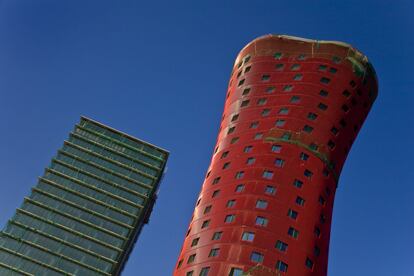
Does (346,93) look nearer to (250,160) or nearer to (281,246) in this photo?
(250,160)

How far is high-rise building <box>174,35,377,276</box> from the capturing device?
2367 inches

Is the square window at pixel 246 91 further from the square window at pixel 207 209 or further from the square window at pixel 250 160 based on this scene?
the square window at pixel 207 209

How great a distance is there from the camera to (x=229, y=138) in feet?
241

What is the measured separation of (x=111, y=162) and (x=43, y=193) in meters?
15.7

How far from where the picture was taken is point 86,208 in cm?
11075

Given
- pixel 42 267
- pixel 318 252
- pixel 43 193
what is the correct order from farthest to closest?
pixel 43 193 < pixel 42 267 < pixel 318 252

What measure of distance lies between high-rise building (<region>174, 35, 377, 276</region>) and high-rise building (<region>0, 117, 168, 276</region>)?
4160cm

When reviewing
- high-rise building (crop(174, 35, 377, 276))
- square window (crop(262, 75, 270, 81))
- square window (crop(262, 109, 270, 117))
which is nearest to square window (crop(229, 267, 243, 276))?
high-rise building (crop(174, 35, 377, 276))

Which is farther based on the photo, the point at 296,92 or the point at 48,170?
the point at 48,170

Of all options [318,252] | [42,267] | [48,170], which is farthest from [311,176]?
[48,170]

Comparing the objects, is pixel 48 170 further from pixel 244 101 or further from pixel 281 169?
pixel 281 169

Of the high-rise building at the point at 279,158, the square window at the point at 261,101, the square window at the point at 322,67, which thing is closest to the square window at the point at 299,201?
the high-rise building at the point at 279,158

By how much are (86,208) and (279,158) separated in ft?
181

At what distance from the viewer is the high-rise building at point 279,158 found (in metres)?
60.1
